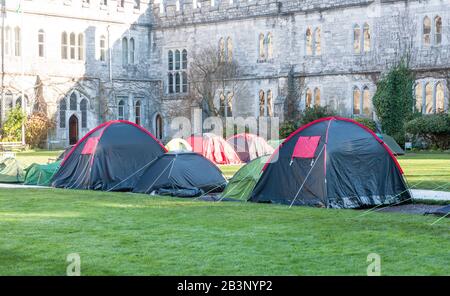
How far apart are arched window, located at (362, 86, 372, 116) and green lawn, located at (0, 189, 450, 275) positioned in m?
23.3

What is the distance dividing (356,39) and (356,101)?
2902 mm

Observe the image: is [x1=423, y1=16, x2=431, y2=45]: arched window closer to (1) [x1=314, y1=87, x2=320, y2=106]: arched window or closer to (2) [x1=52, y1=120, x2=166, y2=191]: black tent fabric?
(1) [x1=314, y1=87, x2=320, y2=106]: arched window

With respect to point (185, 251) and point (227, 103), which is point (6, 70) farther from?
point (185, 251)

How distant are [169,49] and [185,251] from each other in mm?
36783

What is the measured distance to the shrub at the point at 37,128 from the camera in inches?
1599

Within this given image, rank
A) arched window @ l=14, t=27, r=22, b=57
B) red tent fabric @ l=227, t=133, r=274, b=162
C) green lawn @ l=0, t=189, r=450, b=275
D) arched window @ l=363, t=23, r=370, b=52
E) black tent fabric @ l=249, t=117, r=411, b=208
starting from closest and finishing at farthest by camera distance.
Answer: green lawn @ l=0, t=189, r=450, b=275 < black tent fabric @ l=249, t=117, r=411, b=208 < red tent fabric @ l=227, t=133, r=274, b=162 < arched window @ l=363, t=23, r=370, b=52 < arched window @ l=14, t=27, r=22, b=57

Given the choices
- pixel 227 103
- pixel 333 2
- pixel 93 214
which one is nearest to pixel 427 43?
pixel 333 2

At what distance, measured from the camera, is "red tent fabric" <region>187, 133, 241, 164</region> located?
97.2ft

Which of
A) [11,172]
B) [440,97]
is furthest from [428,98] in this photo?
[11,172]

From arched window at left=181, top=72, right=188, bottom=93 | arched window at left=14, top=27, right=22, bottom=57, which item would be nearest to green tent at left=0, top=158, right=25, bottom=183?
arched window at left=14, top=27, right=22, bottom=57

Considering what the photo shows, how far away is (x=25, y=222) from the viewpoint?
43.2 feet

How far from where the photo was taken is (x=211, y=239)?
11375mm

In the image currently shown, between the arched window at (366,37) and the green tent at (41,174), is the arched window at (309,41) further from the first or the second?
the green tent at (41,174)

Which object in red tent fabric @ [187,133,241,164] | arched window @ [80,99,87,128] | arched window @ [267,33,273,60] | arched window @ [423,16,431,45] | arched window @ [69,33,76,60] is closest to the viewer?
red tent fabric @ [187,133,241,164]
